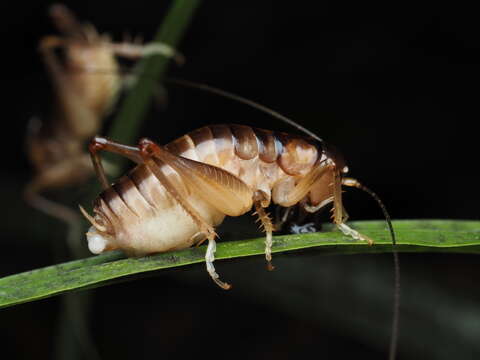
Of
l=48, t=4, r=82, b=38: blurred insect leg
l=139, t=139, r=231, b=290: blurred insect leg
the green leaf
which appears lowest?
the green leaf

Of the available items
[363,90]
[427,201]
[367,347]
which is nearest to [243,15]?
[363,90]

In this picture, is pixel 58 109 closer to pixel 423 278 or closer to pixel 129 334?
pixel 129 334

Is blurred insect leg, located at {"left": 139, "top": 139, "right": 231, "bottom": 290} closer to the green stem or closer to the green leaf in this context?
the green leaf

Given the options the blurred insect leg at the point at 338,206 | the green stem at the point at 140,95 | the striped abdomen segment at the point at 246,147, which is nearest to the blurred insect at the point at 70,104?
the green stem at the point at 140,95

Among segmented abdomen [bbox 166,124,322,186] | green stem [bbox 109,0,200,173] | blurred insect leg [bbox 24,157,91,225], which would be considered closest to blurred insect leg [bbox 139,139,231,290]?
segmented abdomen [bbox 166,124,322,186]

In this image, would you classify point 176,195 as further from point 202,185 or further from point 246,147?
point 246,147

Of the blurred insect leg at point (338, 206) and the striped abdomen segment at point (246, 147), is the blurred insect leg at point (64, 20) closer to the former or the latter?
the striped abdomen segment at point (246, 147)
